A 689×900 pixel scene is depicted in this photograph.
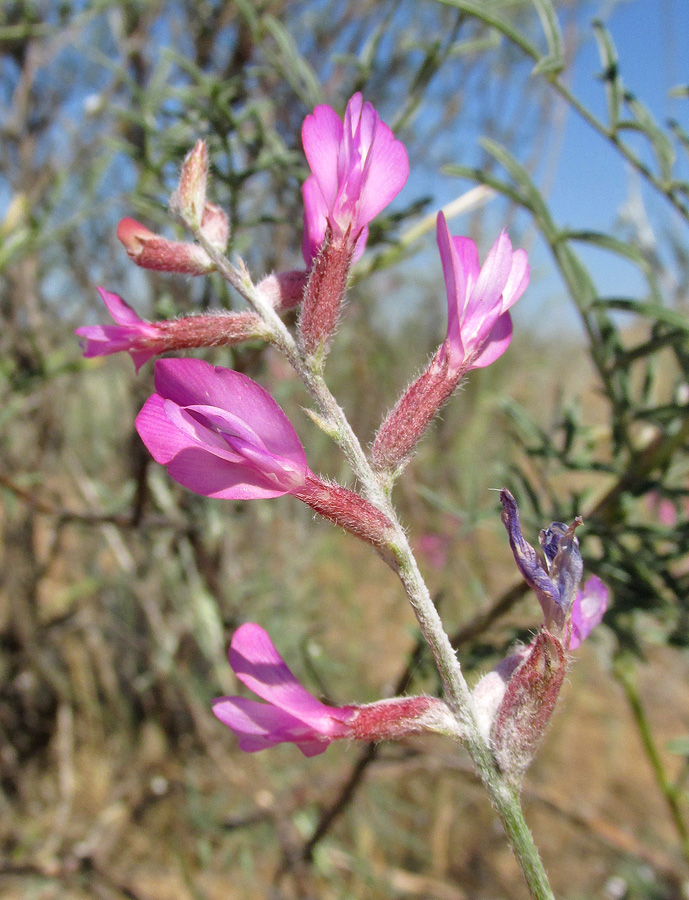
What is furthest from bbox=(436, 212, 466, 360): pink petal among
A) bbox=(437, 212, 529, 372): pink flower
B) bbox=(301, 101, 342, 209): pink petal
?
bbox=(301, 101, 342, 209): pink petal

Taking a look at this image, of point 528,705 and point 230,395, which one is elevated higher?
point 230,395

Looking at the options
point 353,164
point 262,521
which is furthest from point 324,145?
point 262,521

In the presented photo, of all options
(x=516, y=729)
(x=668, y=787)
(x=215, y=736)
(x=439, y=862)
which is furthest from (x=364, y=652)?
(x=516, y=729)

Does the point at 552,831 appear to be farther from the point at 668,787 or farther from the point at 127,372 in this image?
the point at 127,372

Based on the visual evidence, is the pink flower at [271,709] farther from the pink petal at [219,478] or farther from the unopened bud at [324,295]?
the unopened bud at [324,295]

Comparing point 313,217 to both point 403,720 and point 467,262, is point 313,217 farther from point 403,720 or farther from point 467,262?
point 403,720

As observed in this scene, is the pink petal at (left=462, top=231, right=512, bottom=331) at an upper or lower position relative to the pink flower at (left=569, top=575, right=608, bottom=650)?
upper

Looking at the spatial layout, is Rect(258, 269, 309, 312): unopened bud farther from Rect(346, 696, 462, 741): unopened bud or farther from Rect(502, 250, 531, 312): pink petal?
Rect(346, 696, 462, 741): unopened bud

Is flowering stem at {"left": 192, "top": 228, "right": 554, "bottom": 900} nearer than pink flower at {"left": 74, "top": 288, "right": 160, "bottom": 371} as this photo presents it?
Yes
